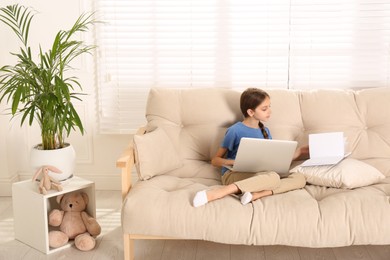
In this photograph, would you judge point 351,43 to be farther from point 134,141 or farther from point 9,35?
point 9,35

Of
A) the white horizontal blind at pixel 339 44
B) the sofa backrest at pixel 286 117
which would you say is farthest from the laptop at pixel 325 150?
the white horizontal blind at pixel 339 44

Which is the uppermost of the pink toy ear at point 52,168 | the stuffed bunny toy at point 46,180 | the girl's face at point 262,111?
the girl's face at point 262,111

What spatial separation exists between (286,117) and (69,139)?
170cm

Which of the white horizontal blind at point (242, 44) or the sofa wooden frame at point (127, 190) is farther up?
the white horizontal blind at point (242, 44)

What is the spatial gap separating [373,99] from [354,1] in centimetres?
81

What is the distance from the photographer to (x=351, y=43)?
371cm

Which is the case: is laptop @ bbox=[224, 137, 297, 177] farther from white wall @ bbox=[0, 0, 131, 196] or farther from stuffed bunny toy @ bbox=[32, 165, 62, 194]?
white wall @ bbox=[0, 0, 131, 196]

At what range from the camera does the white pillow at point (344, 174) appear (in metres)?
2.81

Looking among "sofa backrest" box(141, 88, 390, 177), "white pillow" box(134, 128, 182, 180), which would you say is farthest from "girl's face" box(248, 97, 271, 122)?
"white pillow" box(134, 128, 182, 180)

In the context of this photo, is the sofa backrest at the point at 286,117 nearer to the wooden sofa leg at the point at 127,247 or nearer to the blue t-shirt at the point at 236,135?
the blue t-shirt at the point at 236,135

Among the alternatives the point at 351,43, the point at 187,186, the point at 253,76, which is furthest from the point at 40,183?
the point at 351,43

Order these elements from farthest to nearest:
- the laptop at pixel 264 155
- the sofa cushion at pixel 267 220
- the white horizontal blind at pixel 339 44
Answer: the white horizontal blind at pixel 339 44 → the laptop at pixel 264 155 → the sofa cushion at pixel 267 220

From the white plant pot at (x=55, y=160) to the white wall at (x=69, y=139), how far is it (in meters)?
0.85

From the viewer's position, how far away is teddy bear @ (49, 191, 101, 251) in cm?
301
